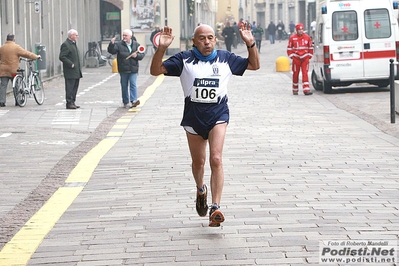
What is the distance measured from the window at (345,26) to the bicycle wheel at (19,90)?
7.58 m

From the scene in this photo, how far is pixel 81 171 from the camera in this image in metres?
10.6

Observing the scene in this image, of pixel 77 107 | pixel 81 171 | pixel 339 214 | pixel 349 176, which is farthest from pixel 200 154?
pixel 77 107

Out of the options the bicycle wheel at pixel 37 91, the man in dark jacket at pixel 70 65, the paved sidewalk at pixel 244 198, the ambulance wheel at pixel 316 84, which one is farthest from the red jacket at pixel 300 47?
the paved sidewalk at pixel 244 198

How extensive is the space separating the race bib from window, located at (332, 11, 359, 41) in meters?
16.6

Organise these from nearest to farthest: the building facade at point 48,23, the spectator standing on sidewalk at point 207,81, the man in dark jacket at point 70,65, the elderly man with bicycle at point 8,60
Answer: the spectator standing on sidewalk at point 207,81 → the man in dark jacket at point 70,65 → the elderly man with bicycle at point 8,60 → the building facade at point 48,23

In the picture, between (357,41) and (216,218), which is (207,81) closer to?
(216,218)

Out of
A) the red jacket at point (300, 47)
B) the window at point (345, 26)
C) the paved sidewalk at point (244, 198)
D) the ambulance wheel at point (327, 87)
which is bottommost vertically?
the paved sidewalk at point (244, 198)

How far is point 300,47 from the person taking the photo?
76.1 feet

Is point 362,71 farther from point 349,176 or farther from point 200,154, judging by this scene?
point 200,154

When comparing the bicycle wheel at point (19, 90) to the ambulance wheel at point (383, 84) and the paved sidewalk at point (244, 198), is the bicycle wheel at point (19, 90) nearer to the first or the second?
the paved sidewalk at point (244, 198)

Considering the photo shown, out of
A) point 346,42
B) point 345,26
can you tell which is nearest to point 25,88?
point 346,42

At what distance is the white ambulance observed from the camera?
23.5 metres

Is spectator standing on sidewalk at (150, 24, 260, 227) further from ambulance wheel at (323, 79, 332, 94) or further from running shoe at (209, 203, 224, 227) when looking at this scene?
ambulance wheel at (323, 79, 332, 94)

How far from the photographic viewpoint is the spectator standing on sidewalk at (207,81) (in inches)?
291
